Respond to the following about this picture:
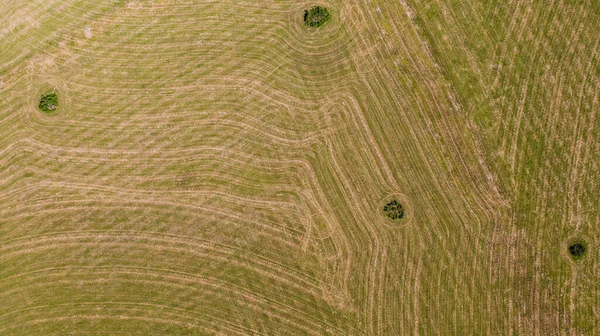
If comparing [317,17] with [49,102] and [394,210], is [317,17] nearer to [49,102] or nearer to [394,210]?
[394,210]

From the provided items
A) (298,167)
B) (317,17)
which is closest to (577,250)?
(298,167)

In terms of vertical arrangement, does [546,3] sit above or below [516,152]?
above

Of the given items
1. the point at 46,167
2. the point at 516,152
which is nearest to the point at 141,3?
the point at 46,167

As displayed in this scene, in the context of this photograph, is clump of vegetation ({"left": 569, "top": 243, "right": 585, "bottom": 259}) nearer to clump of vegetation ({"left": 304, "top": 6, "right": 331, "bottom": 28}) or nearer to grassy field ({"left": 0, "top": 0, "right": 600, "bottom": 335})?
grassy field ({"left": 0, "top": 0, "right": 600, "bottom": 335})

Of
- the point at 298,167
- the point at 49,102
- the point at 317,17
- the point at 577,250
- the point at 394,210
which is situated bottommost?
the point at 577,250

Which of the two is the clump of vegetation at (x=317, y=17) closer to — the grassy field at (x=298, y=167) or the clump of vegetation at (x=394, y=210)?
the grassy field at (x=298, y=167)

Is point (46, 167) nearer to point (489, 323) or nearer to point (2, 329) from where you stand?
point (2, 329)
